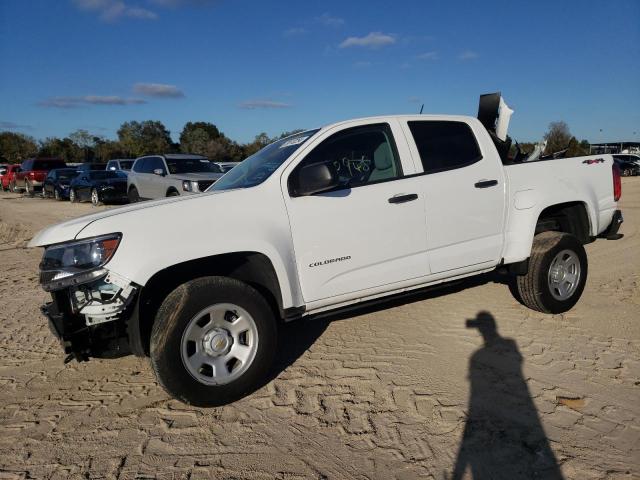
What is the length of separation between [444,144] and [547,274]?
1.63m

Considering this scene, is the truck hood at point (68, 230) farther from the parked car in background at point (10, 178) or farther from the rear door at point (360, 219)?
the parked car in background at point (10, 178)

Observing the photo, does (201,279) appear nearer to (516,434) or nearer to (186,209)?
(186,209)

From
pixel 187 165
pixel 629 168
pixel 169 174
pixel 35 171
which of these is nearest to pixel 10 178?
pixel 35 171

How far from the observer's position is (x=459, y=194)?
13.9 feet

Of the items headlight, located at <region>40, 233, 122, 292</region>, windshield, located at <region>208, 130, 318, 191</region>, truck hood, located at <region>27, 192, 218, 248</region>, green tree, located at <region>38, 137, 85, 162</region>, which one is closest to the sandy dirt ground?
headlight, located at <region>40, 233, 122, 292</region>

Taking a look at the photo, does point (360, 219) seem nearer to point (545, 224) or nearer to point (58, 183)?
point (545, 224)

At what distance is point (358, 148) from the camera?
418cm

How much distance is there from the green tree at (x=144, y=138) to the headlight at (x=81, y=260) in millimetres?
60904

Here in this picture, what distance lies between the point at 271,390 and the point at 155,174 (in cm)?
1117

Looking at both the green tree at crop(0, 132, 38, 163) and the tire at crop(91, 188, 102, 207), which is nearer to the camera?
the tire at crop(91, 188, 102, 207)

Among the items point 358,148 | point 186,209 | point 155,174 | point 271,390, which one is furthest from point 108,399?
point 155,174

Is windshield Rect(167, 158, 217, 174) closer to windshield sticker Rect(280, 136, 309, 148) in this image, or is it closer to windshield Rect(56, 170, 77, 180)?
windshield sticker Rect(280, 136, 309, 148)

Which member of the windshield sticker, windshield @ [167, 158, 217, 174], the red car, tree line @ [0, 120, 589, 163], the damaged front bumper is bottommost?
the damaged front bumper

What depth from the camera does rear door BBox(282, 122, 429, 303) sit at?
3.62m
